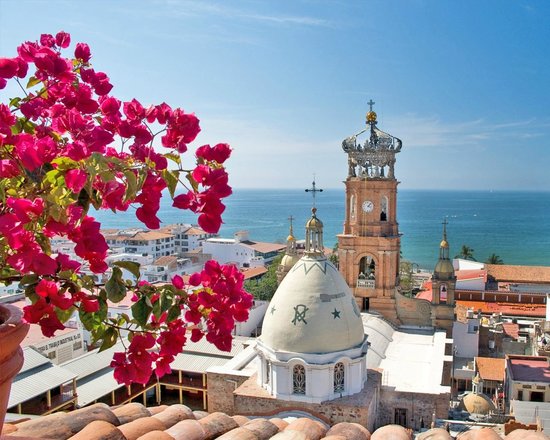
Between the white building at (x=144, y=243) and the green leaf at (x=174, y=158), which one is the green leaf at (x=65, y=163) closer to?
the green leaf at (x=174, y=158)

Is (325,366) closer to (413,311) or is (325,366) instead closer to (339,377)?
(339,377)

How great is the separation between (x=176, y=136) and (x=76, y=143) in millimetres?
490

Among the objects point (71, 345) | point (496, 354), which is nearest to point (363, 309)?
point (496, 354)

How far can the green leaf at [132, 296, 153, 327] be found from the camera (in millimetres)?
2326

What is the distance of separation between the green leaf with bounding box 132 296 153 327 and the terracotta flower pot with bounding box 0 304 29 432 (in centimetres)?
49

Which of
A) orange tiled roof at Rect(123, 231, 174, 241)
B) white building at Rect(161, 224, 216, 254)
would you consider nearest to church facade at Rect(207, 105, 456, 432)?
orange tiled roof at Rect(123, 231, 174, 241)

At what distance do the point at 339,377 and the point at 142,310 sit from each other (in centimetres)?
1209

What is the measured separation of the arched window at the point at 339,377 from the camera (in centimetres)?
1354

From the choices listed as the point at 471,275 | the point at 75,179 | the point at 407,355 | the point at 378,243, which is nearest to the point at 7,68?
the point at 75,179

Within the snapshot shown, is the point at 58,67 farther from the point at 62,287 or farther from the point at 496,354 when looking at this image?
the point at 496,354

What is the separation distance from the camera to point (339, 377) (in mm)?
13633

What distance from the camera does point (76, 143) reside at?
204cm

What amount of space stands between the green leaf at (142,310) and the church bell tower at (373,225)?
19965mm

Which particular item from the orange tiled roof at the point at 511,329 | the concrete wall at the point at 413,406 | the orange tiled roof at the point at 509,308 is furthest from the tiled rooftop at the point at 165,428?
the orange tiled roof at the point at 509,308
